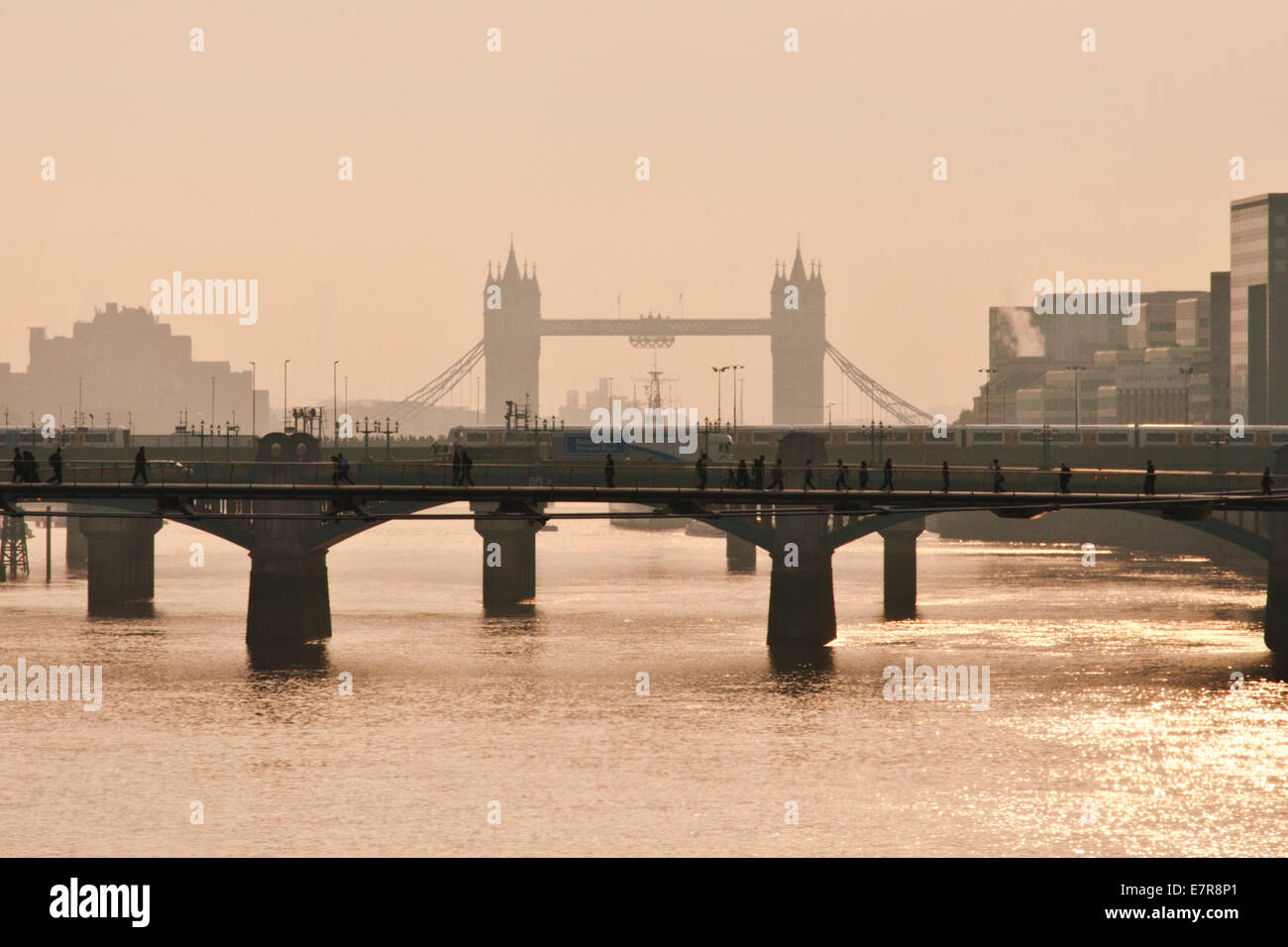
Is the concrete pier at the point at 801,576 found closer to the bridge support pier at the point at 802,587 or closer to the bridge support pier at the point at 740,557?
the bridge support pier at the point at 802,587

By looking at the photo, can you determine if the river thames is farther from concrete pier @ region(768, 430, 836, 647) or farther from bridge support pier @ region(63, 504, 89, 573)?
bridge support pier @ region(63, 504, 89, 573)

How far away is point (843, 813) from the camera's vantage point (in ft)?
148

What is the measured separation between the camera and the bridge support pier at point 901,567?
96125 mm

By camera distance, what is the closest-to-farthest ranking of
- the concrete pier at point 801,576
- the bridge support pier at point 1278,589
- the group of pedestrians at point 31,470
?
the group of pedestrians at point 31,470 < the bridge support pier at point 1278,589 < the concrete pier at point 801,576

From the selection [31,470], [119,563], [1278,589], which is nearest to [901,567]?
[1278,589]

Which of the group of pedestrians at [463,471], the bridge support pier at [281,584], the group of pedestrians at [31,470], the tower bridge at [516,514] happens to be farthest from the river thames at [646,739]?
the group of pedestrians at [31,470]

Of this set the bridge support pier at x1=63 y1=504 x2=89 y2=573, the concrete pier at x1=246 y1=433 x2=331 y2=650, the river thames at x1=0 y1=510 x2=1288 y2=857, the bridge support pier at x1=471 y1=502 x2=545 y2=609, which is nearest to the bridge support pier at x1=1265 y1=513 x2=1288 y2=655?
the river thames at x1=0 y1=510 x2=1288 y2=857

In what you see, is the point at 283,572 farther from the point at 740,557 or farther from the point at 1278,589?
the point at 740,557

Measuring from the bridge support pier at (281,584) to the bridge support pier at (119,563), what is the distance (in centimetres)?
2500

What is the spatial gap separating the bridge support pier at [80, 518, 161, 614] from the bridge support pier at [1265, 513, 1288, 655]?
60.8m

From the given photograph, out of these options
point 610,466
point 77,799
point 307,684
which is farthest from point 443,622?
point 77,799

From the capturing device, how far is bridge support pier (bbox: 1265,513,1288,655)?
2945 inches

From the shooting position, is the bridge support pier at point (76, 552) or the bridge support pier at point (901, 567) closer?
the bridge support pier at point (901, 567)
